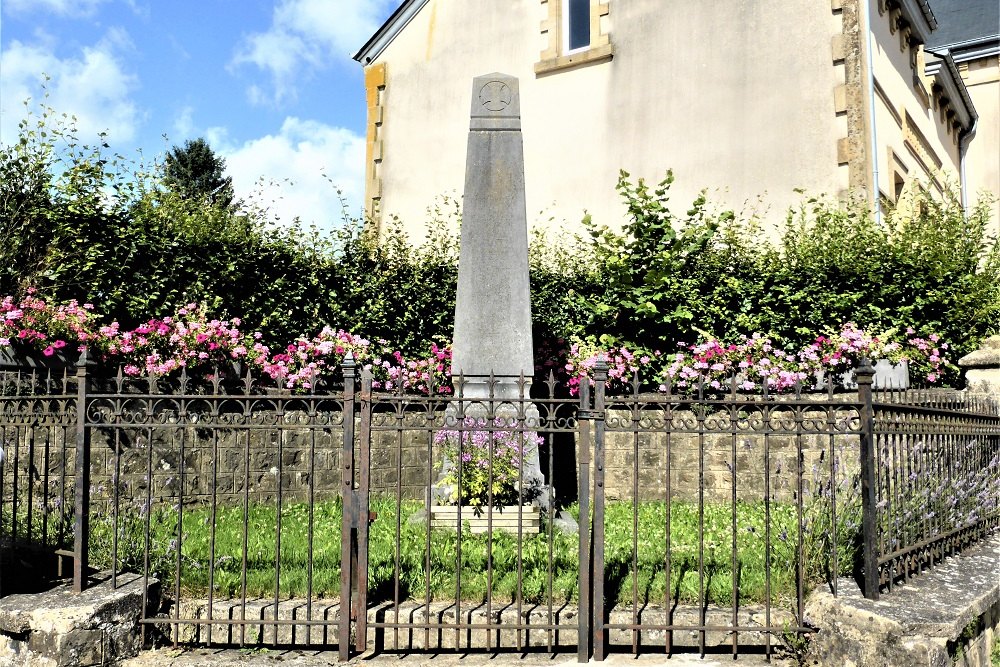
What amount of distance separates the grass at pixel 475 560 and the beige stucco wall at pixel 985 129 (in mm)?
14950

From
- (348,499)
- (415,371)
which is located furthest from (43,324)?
(348,499)

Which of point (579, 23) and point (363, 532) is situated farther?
point (579, 23)

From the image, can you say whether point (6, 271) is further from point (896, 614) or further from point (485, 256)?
point (896, 614)

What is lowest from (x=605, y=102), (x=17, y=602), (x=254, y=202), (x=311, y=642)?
(x=311, y=642)

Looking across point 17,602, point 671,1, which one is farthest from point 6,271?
point 671,1

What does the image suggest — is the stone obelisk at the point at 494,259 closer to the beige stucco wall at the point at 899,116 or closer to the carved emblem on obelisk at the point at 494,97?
the carved emblem on obelisk at the point at 494,97

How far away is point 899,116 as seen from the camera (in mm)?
13227

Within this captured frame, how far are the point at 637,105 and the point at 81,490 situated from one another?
1079 centimetres

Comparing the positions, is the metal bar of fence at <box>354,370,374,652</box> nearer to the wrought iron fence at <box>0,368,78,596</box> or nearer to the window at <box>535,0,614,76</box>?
the wrought iron fence at <box>0,368,78,596</box>

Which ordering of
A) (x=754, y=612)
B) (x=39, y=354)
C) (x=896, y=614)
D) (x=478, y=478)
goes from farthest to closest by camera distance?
(x=39, y=354), (x=478, y=478), (x=754, y=612), (x=896, y=614)

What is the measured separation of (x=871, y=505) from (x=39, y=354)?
6.50 m

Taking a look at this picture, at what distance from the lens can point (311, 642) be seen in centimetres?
464

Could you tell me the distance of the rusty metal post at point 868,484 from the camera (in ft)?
14.0

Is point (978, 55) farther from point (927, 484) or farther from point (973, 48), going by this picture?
point (927, 484)
